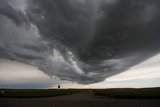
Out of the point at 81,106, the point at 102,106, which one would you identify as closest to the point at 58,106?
the point at 81,106

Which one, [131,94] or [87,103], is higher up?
[131,94]

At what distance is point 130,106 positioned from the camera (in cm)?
2958

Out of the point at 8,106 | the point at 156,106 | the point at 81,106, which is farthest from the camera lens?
the point at 8,106

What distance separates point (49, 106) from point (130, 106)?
10.4 m

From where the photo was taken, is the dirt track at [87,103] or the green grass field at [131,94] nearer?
the dirt track at [87,103]

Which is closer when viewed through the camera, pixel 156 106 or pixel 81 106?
pixel 156 106

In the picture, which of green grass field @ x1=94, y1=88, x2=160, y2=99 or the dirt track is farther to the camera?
green grass field @ x1=94, y1=88, x2=160, y2=99

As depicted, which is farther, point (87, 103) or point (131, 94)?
point (131, 94)

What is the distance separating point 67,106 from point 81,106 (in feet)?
6.00

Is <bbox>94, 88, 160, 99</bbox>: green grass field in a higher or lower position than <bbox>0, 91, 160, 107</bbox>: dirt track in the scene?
higher

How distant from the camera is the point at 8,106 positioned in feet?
107

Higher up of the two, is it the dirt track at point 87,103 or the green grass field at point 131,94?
the green grass field at point 131,94

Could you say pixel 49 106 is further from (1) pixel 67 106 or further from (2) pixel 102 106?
(2) pixel 102 106

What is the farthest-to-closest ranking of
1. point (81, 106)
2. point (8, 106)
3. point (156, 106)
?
1. point (8, 106)
2. point (81, 106)
3. point (156, 106)
